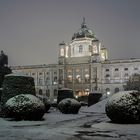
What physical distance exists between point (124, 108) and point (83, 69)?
95810mm

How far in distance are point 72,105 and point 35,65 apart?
9490 cm

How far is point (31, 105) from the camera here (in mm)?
16344

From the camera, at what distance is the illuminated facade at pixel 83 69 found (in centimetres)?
10500

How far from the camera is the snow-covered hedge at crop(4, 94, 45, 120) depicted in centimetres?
1633

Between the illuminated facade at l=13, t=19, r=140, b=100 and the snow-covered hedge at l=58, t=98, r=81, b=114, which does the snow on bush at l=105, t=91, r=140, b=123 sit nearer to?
the snow-covered hedge at l=58, t=98, r=81, b=114

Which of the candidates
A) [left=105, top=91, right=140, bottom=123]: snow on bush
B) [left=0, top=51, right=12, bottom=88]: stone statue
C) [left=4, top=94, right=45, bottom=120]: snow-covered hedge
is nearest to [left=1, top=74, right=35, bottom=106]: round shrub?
[left=4, top=94, right=45, bottom=120]: snow-covered hedge

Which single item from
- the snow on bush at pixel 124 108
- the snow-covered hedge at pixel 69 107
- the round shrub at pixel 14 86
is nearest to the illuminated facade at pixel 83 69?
the snow-covered hedge at pixel 69 107

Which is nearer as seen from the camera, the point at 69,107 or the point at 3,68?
the point at 69,107

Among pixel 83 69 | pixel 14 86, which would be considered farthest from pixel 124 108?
pixel 83 69

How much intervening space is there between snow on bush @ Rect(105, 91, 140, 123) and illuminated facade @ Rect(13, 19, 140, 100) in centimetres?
8651

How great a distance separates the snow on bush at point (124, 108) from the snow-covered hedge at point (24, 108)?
12.8ft

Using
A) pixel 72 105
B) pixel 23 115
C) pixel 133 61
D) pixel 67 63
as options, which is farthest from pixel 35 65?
pixel 23 115

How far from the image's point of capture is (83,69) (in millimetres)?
110312

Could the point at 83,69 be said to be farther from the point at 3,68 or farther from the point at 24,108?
the point at 24,108
